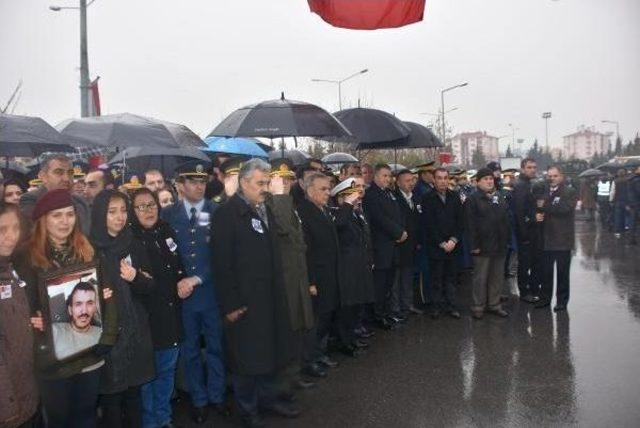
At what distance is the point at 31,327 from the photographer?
10.1 ft

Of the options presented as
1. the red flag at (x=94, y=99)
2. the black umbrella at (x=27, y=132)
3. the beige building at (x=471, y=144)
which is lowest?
the black umbrella at (x=27, y=132)

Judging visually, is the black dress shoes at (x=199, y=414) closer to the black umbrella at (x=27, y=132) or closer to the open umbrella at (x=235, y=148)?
the black umbrella at (x=27, y=132)

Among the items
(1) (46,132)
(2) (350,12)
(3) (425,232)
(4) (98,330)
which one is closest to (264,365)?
(4) (98,330)

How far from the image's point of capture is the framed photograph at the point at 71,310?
3.16m

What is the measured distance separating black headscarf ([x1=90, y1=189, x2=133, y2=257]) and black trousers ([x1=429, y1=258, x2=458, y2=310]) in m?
5.09

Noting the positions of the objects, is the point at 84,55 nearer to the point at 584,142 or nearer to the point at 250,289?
the point at 250,289

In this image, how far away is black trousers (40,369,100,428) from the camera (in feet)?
10.7

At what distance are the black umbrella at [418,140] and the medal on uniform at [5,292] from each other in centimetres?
690

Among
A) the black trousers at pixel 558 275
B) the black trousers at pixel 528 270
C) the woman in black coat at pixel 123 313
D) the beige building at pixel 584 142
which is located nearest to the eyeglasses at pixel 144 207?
the woman in black coat at pixel 123 313

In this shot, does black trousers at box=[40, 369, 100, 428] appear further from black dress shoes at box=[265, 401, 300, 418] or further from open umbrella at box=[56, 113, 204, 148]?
open umbrella at box=[56, 113, 204, 148]

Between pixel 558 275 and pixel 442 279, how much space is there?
1658 mm

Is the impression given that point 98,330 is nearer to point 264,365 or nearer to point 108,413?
point 108,413

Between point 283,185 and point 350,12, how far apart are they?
1.92 m

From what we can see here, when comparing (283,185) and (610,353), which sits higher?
(283,185)
